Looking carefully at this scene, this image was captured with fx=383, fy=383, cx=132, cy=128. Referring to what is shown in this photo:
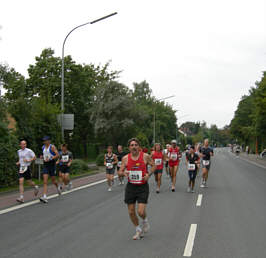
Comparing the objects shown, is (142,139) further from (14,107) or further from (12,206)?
(12,206)

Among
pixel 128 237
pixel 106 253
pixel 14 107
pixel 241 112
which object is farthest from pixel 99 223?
pixel 241 112

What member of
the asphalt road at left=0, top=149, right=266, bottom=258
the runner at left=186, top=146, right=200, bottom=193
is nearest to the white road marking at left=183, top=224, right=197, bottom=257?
the asphalt road at left=0, top=149, right=266, bottom=258

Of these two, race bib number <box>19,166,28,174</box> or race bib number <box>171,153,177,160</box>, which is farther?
race bib number <box>171,153,177,160</box>

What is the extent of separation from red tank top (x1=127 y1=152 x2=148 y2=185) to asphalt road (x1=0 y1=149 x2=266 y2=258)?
991 millimetres

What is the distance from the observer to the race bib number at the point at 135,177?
6.31 metres

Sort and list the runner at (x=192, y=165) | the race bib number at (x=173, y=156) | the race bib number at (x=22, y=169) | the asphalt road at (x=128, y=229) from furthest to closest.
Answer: the race bib number at (x=173, y=156) < the runner at (x=192, y=165) < the race bib number at (x=22, y=169) < the asphalt road at (x=128, y=229)

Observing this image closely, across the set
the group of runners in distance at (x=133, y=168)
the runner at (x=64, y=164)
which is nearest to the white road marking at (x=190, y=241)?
the group of runners in distance at (x=133, y=168)

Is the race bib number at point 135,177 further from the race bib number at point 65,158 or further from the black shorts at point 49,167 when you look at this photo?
the race bib number at point 65,158

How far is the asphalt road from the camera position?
18.8ft

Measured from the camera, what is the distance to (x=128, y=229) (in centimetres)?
724

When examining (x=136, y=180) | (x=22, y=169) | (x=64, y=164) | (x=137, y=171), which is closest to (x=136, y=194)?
(x=136, y=180)

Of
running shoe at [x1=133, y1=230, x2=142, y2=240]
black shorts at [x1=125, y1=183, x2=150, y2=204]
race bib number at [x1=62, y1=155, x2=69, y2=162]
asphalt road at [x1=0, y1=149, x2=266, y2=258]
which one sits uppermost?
race bib number at [x1=62, y1=155, x2=69, y2=162]

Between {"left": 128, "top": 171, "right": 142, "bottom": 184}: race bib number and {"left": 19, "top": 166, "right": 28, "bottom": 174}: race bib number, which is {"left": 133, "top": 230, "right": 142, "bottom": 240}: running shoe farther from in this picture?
{"left": 19, "top": 166, "right": 28, "bottom": 174}: race bib number

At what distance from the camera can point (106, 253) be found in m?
5.60
